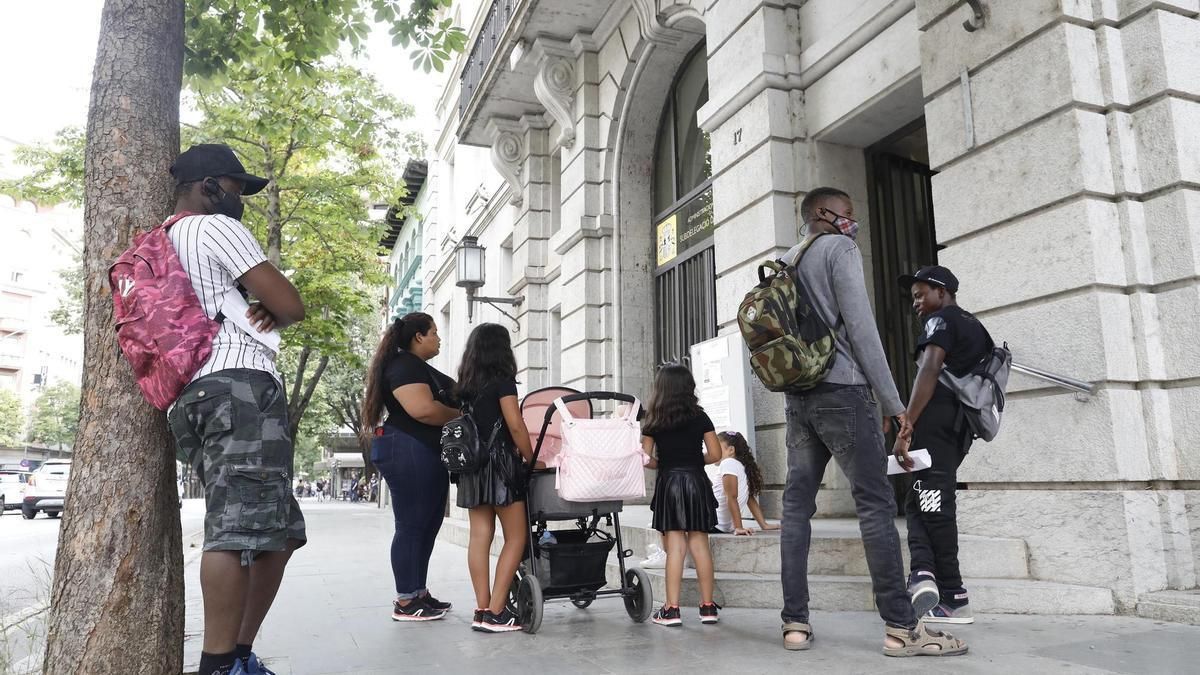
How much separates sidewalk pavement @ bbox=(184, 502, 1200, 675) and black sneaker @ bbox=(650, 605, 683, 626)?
0.07 m

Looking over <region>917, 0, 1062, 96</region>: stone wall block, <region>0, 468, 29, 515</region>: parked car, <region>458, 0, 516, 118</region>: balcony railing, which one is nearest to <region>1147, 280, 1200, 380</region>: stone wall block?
<region>917, 0, 1062, 96</region>: stone wall block

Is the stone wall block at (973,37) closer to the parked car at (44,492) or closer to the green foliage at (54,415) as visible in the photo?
the parked car at (44,492)

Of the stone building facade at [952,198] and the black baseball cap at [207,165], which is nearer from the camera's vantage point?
the black baseball cap at [207,165]

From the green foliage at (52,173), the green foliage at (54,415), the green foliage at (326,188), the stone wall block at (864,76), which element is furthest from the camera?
the green foliage at (54,415)

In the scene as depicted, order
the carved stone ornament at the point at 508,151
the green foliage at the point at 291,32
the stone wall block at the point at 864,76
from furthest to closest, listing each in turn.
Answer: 1. the carved stone ornament at the point at 508,151
2. the stone wall block at the point at 864,76
3. the green foliage at the point at 291,32

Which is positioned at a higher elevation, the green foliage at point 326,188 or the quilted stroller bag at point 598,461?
the green foliage at point 326,188

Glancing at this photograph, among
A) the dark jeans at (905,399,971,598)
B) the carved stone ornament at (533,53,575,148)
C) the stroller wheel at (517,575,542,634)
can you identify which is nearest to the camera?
the dark jeans at (905,399,971,598)

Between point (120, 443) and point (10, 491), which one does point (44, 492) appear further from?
point (120, 443)

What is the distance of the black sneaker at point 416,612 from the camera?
5.15 metres

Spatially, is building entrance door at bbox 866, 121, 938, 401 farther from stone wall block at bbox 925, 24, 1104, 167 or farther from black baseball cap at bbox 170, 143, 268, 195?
black baseball cap at bbox 170, 143, 268, 195

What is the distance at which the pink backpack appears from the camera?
9.46ft

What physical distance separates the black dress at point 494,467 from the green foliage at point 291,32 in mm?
3258

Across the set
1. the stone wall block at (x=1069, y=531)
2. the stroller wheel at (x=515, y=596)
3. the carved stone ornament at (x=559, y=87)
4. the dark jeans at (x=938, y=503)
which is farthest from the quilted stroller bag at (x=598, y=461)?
the carved stone ornament at (x=559, y=87)

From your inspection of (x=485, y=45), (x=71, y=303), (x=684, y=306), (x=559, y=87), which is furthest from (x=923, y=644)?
(x=71, y=303)
